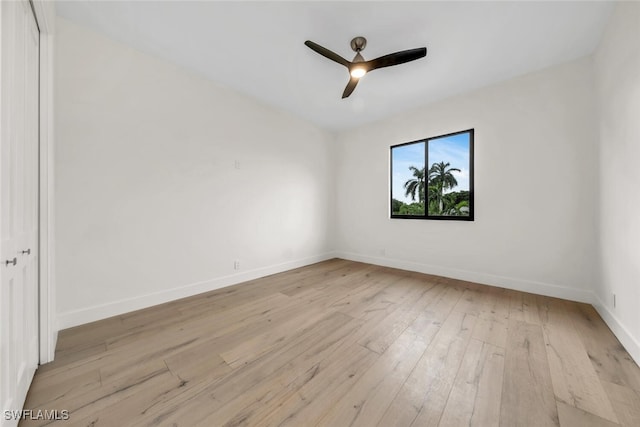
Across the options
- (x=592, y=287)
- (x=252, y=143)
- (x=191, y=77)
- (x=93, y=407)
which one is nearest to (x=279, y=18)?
(x=191, y=77)

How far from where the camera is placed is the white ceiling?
1921 mm

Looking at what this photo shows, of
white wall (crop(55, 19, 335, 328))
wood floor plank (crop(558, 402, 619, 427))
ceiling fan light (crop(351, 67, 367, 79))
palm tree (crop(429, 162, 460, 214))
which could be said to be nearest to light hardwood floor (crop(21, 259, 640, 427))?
wood floor plank (crop(558, 402, 619, 427))

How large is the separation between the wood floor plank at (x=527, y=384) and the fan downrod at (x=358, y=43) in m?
2.91

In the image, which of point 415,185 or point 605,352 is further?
point 415,185

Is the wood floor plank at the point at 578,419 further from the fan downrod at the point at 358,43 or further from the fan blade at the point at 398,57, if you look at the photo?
the fan downrod at the point at 358,43

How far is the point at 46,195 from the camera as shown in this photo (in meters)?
1.58

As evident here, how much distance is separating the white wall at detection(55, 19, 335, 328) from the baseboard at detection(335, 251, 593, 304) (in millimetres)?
2052

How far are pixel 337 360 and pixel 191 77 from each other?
3.44m

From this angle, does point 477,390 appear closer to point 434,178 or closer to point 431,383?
point 431,383

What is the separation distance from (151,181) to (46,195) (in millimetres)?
935

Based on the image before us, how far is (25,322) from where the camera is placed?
1.33 meters

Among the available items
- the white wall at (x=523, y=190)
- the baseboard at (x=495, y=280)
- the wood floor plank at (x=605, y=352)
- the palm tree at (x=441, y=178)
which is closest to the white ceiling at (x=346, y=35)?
the white wall at (x=523, y=190)

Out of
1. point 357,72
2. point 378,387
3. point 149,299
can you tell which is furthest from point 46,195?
point 357,72

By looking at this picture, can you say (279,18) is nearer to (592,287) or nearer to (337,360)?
(337,360)
